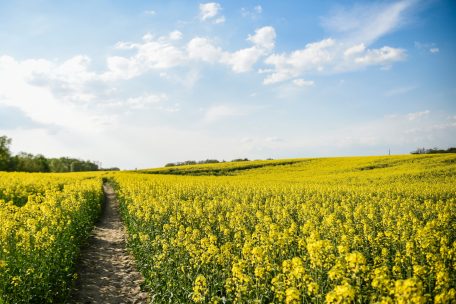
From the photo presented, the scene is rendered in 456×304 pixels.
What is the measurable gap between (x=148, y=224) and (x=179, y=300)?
20.2 feet

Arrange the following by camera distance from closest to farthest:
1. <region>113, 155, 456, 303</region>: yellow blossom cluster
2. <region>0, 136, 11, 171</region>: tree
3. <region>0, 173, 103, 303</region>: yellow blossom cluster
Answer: <region>113, 155, 456, 303</region>: yellow blossom cluster
<region>0, 173, 103, 303</region>: yellow blossom cluster
<region>0, 136, 11, 171</region>: tree

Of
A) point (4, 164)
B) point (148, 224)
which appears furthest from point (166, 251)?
point (4, 164)

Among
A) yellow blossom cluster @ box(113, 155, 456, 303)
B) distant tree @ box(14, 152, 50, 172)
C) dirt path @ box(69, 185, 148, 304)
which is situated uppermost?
distant tree @ box(14, 152, 50, 172)

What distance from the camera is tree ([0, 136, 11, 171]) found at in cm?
8905

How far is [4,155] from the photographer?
90750 mm

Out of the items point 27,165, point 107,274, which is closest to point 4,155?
point 27,165

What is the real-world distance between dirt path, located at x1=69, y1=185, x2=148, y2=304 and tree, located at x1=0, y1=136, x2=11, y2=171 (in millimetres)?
89242

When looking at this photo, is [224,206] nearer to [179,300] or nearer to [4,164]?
[179,300]

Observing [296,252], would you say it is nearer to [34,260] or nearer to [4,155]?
[34,260]

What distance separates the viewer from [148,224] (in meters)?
13.0

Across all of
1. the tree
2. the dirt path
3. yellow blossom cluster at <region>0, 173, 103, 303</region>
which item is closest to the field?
yellow blossom cluster at <region>0, 173, 103, 303</region>

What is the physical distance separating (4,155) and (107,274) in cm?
9732

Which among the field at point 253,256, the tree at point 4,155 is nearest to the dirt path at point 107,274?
the field at point 253,256

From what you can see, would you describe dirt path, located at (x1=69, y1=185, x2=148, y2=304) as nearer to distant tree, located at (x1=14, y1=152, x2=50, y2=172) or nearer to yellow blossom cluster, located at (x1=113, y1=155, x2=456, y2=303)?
yellow blossom cluster, located at (x1=113, y1=155, x2=456, y2=303)
